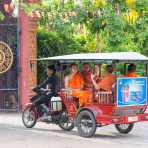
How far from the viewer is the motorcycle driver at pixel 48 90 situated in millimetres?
17203

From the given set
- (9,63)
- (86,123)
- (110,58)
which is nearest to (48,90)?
(86,123)

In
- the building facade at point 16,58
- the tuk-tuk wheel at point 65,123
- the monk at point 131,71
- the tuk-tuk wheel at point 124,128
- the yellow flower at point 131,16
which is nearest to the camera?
the monk at point 131,71

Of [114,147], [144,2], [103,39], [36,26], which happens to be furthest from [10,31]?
[114,147]

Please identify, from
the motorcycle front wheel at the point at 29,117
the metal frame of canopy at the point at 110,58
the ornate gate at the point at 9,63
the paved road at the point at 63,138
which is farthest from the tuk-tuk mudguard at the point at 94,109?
the ornate gate at the point at 9,63

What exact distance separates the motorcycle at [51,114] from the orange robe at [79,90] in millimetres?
580

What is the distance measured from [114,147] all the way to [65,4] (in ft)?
29.9

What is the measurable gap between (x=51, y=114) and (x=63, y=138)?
5.01 feet

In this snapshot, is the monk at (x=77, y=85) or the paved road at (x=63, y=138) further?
the monk at (x=77, y=85)

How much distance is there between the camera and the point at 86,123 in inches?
622

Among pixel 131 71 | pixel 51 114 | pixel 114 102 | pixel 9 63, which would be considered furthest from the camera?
pixel 9 63

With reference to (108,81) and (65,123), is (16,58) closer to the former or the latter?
(65,123)

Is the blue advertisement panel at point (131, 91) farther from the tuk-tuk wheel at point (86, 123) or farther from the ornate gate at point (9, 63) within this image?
the ornate gate at point (9, 63)

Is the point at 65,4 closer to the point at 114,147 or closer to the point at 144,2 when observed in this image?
the point at 144,2

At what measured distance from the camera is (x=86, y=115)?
51.9ft
